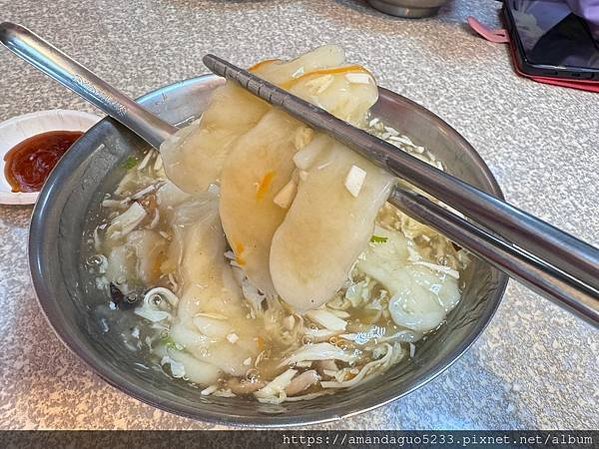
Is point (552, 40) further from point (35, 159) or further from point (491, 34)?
point (35, 159)

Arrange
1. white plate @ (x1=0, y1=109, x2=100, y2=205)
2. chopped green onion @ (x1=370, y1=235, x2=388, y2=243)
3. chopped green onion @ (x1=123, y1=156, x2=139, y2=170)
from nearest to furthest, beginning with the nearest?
chopped green onion @ (x1=370, y1=235, x2=388, y2=243), chopped green onion @ (x1=123, y1=156, x2=139, y2=170), white plate @ (x1=0, y1=109, x2=100, y2=205)

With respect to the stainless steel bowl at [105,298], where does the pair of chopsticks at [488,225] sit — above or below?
above

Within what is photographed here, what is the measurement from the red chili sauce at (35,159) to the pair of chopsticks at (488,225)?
645 millimetres

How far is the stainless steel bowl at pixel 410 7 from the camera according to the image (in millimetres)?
1820

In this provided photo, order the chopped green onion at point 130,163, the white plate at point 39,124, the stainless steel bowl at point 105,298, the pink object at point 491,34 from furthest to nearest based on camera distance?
the pink object at point 491,34 → the white plate at point 39,124 → the chopped green onion at point 130,163 → the stainless steel bowl at point 105,298

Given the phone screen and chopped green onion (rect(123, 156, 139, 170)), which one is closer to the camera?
chopped green onion (rect(123, 156, 139, 170))

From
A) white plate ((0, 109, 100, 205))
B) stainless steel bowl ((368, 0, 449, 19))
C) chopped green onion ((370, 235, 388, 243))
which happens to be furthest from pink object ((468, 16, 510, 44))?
white plate ((0, 109, 100, 205))

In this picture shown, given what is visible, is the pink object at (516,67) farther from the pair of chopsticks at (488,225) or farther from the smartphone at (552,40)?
the pair of chopsticks at (488,225)

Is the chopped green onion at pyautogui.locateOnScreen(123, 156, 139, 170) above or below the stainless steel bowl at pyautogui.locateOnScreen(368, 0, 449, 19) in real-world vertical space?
below

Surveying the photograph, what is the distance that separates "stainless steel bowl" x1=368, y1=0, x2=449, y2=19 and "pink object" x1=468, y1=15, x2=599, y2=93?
132 millimetres

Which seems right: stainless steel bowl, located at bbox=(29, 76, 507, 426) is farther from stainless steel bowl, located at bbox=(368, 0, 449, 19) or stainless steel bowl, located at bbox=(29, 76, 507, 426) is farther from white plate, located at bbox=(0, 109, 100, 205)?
stainless steel bowl, located at bbox=(368, 0, 449, 19)

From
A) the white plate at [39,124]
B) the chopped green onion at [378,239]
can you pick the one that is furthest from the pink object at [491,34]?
the white plate at [39,124]

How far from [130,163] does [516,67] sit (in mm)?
1238

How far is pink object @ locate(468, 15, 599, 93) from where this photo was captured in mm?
1665
